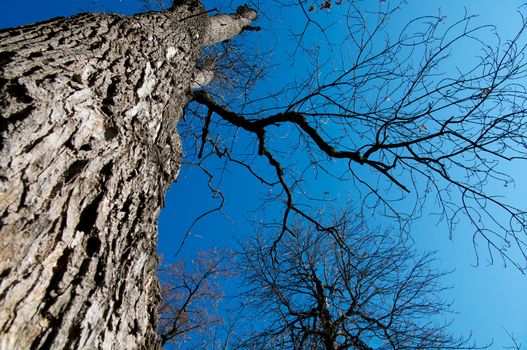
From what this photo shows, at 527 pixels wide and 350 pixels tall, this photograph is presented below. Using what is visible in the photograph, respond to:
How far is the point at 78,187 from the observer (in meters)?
1.07

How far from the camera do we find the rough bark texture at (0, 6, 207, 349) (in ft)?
2.77

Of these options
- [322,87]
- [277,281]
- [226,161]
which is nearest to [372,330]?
[277,281]

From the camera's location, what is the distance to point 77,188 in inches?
41.9

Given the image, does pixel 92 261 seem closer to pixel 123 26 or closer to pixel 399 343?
pixel 123 26

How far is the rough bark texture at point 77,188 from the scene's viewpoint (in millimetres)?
845

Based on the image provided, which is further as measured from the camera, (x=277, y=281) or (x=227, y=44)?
(x=277, y=281)

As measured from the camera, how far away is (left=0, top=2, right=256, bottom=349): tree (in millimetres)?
847

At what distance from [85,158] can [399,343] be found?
207 inches

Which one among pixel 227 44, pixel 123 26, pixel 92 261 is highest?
pixel 227 44

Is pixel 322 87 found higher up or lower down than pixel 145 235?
higher up

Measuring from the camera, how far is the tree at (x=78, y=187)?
0.85 meters

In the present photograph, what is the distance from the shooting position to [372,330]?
5.02 meters

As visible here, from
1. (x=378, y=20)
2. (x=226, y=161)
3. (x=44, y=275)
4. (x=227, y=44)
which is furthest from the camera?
(x=227, y=44)

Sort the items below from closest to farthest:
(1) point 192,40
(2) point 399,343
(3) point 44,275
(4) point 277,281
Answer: (3) point 44,275
(1) point 192,40
(2) point 399,343
(4) point 277,281
